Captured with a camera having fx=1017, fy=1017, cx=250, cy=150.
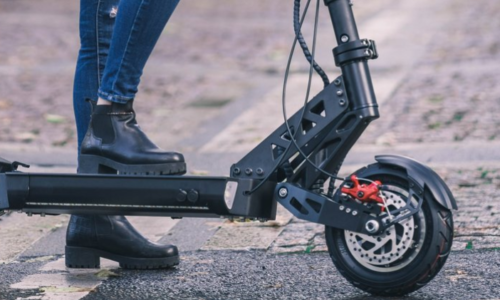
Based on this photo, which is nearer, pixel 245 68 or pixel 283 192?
pixel 283 192

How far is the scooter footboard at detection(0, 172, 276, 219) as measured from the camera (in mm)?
3203

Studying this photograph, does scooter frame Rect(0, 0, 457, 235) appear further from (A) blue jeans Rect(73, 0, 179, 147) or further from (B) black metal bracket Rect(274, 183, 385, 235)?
(A) blue jeans Rect(73, 0, 179, 147)

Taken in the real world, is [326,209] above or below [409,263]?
above

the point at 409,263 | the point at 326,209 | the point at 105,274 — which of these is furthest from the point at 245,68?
the point at 409,263

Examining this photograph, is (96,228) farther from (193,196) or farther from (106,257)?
(193,196)

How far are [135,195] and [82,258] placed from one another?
0.53 meters

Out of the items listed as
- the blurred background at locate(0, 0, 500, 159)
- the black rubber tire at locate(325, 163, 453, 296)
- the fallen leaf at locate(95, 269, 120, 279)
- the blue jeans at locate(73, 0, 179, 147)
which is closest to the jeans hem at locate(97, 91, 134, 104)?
the blue jeans at locate(73, 0, 179, 147)

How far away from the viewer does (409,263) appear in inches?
119

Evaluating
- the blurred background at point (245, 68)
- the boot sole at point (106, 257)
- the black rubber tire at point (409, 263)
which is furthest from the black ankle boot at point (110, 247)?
the blurred background at point (245, 68)

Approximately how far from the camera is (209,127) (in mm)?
7289

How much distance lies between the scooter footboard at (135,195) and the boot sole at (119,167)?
0.13 ft

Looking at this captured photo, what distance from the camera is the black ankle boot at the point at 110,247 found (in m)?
3.61

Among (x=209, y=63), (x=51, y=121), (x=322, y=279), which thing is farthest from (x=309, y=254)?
(x=209, y=63)

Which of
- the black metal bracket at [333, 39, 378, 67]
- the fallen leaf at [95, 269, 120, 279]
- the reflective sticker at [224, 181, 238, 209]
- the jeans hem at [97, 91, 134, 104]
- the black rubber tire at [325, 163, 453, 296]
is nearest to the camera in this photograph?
the black rubber tire at [325, 163, 453, 296]
